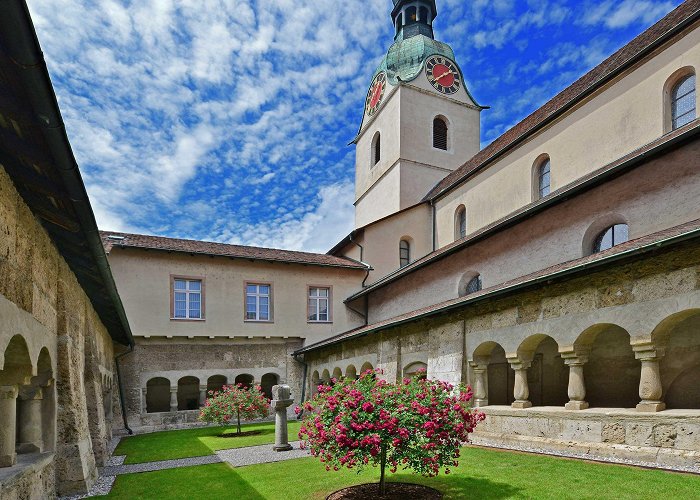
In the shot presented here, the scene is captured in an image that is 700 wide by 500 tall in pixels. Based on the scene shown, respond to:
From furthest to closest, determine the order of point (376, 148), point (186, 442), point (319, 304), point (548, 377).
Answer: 1. point (376, 148)
2. point (319, 304)
3. point (186, 442)
4. point (548, 377)

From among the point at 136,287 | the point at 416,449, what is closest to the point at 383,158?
the point at 136,287

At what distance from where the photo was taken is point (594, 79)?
15398mm

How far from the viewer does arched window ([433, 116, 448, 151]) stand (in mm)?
27328

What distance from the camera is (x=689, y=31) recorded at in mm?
11766

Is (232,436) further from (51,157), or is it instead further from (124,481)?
(51,157)

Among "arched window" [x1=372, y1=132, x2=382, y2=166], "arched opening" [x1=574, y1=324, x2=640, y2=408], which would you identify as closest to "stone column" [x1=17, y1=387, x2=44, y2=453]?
"arched opening" [x1=574, y1=324, x2=640, y2=408]

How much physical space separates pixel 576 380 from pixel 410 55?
23694 millimetres

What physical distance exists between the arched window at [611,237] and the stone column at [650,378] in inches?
143

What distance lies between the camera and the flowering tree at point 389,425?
20.0ft

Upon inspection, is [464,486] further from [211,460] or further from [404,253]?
[404,253]

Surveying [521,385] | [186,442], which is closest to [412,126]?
[521,385]

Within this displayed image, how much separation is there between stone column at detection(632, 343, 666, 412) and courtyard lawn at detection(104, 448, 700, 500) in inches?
45.9

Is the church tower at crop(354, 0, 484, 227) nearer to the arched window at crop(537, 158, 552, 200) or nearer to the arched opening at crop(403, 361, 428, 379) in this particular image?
the arched window at crop(537, 158, 552, 200)

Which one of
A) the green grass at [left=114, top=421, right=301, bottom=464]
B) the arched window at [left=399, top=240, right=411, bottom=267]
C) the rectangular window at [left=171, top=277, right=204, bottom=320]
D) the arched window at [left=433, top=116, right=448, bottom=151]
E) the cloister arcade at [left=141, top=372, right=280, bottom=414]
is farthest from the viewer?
the arched window at [left=433, top=116, right=448, bottom=151]
